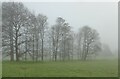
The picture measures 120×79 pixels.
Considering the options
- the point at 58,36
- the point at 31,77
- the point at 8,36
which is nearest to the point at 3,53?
the point at 8,36

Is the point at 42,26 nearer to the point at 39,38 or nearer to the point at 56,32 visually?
the point at 39,38

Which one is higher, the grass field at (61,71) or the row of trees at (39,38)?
the row of trees at (39,38)

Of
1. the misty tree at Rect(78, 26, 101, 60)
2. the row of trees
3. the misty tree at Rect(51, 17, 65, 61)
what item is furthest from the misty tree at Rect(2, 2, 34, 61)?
the misty tree at Rect(78, 26, 101, 60)

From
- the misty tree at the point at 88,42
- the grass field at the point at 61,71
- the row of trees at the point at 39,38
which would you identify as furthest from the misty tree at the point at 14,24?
the misty tree at the point at 88,42

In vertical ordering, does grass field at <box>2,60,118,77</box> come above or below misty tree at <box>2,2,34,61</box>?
below

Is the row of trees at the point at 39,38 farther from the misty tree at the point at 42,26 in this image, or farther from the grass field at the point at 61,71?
the grass field at the point at 61,71

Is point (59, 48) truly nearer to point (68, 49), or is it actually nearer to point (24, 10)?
point (68, 49)

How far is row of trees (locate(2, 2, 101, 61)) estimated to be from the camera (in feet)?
85.7

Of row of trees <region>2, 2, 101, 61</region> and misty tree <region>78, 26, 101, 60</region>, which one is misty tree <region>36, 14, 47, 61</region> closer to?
row of trees <region>2, 2, 101, 61</region>

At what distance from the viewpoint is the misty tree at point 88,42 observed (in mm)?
29356

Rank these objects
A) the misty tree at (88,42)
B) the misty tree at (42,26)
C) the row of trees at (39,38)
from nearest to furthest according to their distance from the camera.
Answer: the row of trees at (39,38), the misty tree at (42,26), the misty tree at (88,42)

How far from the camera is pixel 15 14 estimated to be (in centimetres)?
2612

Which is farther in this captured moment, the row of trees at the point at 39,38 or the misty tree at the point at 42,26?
the misty tree at the point at 42,26

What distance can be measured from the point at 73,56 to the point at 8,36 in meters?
9.50
